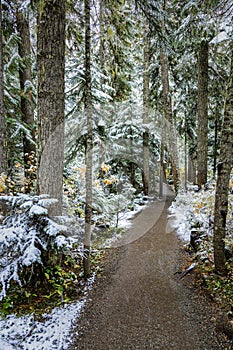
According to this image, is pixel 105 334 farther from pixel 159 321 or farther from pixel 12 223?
pixel 12 223

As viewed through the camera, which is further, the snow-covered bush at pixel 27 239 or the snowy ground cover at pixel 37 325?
the snow-covered bush at pixel 27 239

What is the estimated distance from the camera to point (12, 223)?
384 cm

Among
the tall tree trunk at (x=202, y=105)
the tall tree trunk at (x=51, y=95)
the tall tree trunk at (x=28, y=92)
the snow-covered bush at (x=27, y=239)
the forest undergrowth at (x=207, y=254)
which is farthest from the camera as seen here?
the tall tree trunk at (x=202, y=105)

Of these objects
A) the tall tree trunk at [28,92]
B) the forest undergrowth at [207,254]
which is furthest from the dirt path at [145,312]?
the tall tree trunk at [28,92]

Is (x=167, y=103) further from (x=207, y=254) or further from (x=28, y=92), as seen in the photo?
(x=207, y=254)

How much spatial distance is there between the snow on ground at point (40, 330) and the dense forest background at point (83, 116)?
0.47 metres

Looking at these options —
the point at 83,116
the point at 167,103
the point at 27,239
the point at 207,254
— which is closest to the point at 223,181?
the point at 207,254

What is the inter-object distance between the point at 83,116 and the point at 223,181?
4950mm

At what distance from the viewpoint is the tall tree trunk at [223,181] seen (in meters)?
3.97

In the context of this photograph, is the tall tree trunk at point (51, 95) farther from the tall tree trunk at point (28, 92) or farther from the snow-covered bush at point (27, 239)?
the tall tree trunk at point (28, 92)

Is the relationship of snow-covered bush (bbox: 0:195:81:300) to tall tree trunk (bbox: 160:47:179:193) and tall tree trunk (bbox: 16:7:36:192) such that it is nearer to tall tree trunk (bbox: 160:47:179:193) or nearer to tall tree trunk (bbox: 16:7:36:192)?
tall tree trunk (bbox: 16:7:36:192)

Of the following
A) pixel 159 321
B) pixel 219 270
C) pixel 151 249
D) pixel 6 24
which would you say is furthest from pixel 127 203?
pixel 6 24

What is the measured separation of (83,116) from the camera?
7.36 metres

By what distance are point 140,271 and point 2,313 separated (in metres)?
2.71
